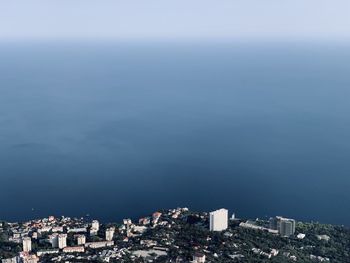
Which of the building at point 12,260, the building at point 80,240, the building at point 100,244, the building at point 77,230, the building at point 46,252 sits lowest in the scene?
Answer: the building at point 12,260

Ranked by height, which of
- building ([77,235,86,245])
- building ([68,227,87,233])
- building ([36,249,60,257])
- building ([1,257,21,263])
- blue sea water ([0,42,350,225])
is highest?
blue sea water ([0,42,350,225])

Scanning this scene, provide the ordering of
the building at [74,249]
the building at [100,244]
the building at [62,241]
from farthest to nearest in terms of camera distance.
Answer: the building at [100,244]
the building at [62,241]
the building at [74,249]

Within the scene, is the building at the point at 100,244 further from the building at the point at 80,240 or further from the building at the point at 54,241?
the building at the point at 54,241

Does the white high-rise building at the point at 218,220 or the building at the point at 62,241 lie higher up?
the white high-rise building at the point at 218,220

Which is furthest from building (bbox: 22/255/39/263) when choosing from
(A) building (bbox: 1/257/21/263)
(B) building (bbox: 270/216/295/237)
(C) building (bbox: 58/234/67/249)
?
(B) building (bbox: 270/216/295/237)

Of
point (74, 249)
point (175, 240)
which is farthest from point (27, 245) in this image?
point (175, 240)

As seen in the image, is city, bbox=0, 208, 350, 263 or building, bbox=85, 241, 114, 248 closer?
city, bbox=0, 208, 350, 263

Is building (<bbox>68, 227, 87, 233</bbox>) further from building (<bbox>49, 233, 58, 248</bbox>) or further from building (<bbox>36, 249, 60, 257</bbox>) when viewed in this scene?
building (<bbox>36, 249, 60, 257</bbox>)

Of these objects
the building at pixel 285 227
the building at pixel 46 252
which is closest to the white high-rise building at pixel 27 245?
the building at pixel 46 252
